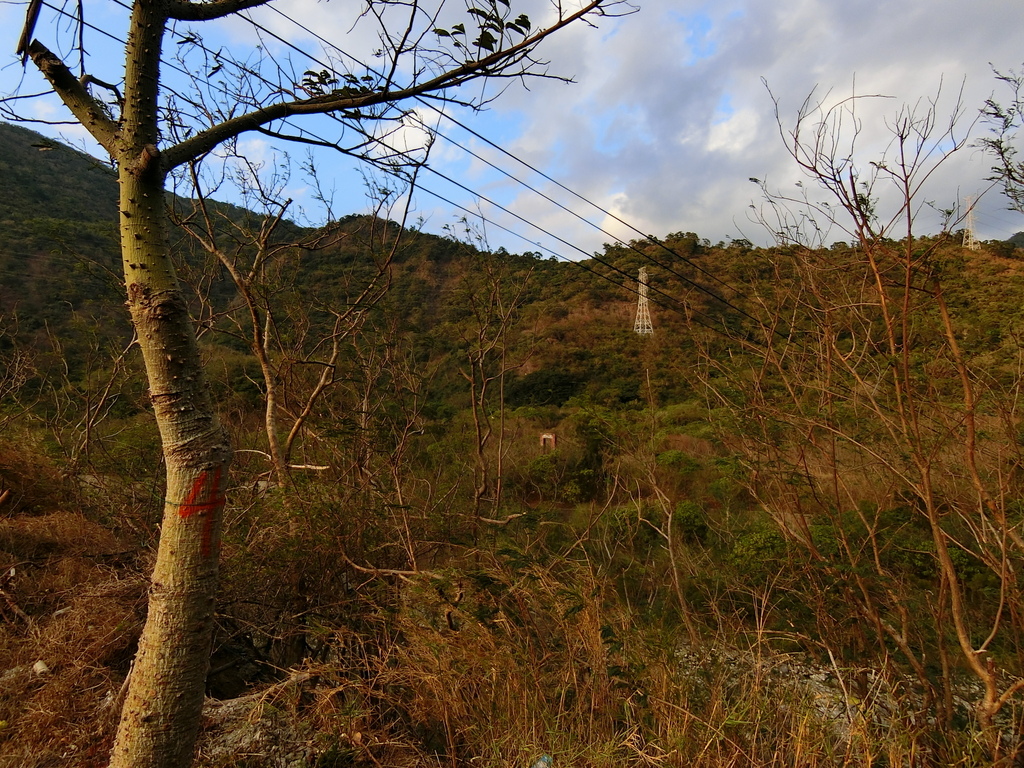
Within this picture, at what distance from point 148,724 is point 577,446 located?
31.4ft

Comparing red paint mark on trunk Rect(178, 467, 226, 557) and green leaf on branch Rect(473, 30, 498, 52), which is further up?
green leaf on branch Rect(473, 30, 498, 52)

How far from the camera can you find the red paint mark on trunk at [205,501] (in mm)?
1509

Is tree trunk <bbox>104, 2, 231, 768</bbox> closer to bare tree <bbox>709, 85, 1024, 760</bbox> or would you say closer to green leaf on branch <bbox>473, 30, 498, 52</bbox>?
green leaf on branch <bbox>473, 30, 498, 52</bbox>

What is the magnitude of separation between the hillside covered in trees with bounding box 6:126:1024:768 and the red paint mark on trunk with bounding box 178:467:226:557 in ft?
4.27

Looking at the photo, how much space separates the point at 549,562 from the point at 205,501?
2.25m

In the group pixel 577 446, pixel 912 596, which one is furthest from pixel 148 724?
pixel 577 446

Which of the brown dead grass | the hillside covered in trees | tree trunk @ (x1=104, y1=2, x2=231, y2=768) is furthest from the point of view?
the brown dead grass

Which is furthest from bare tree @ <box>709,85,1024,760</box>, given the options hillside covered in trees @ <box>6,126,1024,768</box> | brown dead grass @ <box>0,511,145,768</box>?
brown dead grass @ <box>0,511,145,768</box>

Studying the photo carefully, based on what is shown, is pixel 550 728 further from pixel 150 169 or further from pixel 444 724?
pixel 150 169

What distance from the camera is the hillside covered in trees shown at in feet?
7.84

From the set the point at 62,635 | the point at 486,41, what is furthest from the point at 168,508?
the point at 62,635

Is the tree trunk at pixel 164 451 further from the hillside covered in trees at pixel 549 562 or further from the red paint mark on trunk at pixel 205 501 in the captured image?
the hillside covered in trees at pixel 549 562

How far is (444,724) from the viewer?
2.70 metres

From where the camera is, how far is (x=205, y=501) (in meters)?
1.52
